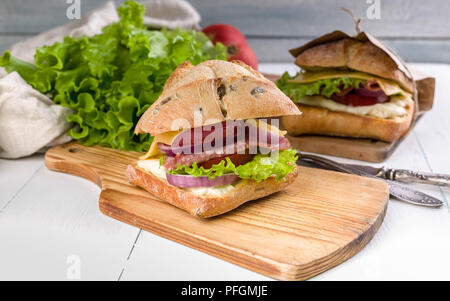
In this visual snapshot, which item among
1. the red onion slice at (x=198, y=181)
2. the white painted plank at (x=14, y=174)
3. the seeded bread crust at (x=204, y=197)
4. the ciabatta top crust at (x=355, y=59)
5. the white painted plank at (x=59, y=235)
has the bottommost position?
the white painted plank at (x=14, y=174)

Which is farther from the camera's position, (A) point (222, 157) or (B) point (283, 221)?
(A) point (222, 157)

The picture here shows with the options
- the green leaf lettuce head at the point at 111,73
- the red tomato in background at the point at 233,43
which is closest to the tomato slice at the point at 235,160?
the green leaf lettuce head at the point at 111,73

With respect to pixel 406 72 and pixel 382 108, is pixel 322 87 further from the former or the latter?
pixel 406 72

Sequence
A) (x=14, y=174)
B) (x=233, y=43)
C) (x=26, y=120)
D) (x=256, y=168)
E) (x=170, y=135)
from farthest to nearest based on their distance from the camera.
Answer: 1. (x=233, y=43)
2. (x=26, y=120)
3. (x=14, y=174)
4. (x=170, y=135)
5. (x=256, y=168)

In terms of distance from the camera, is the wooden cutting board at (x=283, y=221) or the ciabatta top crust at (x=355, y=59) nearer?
the wooden cutting board at (x=283, y=221)

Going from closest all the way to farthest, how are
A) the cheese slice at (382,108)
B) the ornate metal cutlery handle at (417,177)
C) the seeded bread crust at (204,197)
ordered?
the seeded bread crust at (204,197)
the ornate metal cutlery handle at (417,177)
the cheese slice at (382,108)

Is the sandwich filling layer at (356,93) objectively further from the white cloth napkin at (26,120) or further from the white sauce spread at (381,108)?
the white cloth napkin at (26,120)

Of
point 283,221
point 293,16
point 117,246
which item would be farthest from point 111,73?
point 293,16
